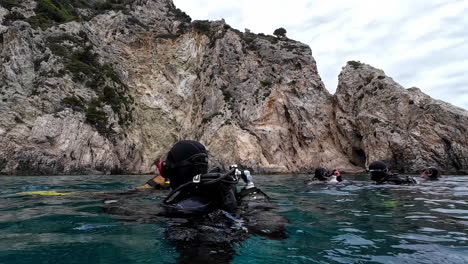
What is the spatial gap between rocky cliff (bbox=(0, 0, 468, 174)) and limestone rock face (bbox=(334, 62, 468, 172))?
0.12 meters

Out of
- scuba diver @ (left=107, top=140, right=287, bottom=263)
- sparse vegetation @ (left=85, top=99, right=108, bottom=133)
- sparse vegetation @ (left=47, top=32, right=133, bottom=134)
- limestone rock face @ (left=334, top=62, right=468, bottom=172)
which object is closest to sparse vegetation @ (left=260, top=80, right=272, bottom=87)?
limestone rock face @ (left=334, top=62, right=468, bottom=172)

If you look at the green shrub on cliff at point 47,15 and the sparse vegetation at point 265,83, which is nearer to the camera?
the green shrub on cliff at point 47,15

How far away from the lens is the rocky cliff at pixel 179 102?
2738cm

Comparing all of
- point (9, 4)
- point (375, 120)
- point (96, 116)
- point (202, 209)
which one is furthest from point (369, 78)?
point (9, 4)

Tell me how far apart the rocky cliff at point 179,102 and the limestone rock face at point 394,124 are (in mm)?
122

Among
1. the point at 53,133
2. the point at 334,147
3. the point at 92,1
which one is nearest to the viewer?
the point at 53,133

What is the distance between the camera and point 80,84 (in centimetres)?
3198

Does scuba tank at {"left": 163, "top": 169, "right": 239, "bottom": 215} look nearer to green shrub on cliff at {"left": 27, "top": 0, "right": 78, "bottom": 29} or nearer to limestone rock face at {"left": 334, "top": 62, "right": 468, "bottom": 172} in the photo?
limestone rock face at {"left": 334, "top": 62, "right": 468, "bottom": 172}

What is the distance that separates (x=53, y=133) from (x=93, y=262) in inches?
1083

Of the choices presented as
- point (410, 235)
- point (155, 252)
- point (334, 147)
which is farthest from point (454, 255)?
point (334, 147)

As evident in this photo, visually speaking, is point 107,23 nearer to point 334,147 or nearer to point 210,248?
point 334,147

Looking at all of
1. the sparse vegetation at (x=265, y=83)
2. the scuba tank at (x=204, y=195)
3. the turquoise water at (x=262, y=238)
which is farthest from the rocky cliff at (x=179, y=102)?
the scuba tank at (x=204, y=195)

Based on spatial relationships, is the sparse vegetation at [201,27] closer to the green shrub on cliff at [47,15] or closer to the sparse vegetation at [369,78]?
the green shrub on cliff at [47,15]

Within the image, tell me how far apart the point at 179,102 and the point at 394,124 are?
27564 millimetres
